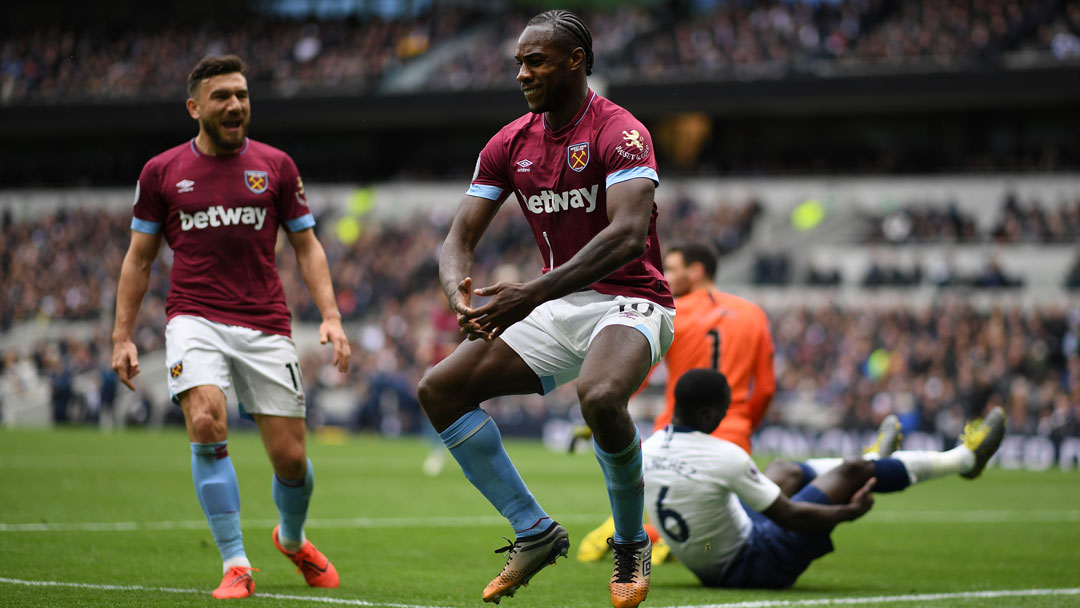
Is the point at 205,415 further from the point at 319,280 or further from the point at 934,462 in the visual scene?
the point at 934,462

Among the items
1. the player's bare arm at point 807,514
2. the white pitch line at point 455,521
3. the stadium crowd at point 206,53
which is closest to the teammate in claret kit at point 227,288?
the player's bare arm at point 807,514

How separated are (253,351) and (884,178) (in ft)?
105

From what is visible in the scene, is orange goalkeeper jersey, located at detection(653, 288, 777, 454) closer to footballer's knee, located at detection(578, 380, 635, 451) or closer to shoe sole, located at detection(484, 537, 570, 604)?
shoe sole, located at detection(484, 537, 570, 604)

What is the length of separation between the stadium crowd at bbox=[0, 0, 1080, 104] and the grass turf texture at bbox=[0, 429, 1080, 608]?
778 inches

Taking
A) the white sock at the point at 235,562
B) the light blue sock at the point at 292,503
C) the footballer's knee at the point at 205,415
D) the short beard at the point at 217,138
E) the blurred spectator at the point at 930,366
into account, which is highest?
the short beard at the point at 217,138

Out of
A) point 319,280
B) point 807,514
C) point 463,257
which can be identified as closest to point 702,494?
point 807,514

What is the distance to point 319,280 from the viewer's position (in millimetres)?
7246

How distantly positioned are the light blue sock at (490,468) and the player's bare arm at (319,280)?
5.23ft

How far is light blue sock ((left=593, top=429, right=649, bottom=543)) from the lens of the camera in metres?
5.41

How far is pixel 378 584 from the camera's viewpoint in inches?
285

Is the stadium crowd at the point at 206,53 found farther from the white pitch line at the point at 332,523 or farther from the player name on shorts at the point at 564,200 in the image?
the player name on shorts at the point at 564,200

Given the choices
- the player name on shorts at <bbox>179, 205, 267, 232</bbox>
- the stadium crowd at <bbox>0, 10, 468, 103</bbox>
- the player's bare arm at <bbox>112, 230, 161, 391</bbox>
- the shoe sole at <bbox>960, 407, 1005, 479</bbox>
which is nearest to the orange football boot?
the player's bare arm at <bbox>112, 230, 161, 391</bbox>

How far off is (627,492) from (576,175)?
1415 mm

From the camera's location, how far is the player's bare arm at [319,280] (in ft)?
23.2
